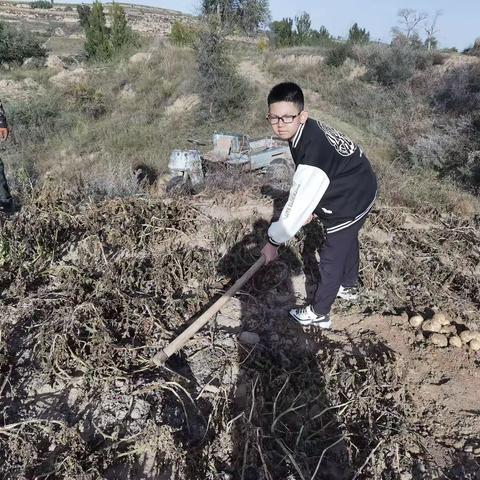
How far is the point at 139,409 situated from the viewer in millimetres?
2170

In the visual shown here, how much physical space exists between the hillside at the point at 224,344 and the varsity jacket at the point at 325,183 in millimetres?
850

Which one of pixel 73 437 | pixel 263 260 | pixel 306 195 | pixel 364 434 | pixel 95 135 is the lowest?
pixel 95 135

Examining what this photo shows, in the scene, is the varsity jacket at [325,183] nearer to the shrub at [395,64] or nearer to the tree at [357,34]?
the shrub at [395,64]

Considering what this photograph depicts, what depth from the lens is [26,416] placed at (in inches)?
82.2

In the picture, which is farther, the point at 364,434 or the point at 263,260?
the point at 263,260

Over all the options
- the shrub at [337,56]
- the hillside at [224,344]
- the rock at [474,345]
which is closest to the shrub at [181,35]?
the shrub at [337,56]

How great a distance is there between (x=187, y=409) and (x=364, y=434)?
38.2 inches

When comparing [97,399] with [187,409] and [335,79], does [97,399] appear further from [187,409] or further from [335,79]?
[335,79]

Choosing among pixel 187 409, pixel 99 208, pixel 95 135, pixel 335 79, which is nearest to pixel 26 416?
pixel 187 409

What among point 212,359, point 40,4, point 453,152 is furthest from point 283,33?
point 40,4

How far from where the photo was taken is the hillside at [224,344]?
1981mm

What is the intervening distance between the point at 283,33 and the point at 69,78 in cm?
1110

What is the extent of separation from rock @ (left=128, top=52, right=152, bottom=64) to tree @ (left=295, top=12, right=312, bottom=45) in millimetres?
8209

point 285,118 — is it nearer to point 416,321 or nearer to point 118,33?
point 416,321
